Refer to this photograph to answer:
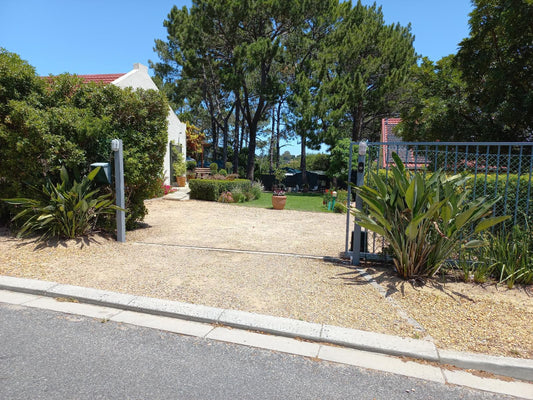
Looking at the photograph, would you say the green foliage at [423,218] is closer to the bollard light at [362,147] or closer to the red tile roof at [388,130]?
the bollard light at [362,147]

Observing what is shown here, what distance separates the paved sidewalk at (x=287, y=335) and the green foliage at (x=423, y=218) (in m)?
1.49

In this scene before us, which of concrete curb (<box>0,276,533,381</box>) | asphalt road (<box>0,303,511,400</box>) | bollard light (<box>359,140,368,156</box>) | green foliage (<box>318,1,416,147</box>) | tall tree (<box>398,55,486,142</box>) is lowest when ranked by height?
asphalt road (<box>0,303,511,400</box>)

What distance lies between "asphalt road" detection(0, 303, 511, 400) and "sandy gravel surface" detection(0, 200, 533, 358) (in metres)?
0.72

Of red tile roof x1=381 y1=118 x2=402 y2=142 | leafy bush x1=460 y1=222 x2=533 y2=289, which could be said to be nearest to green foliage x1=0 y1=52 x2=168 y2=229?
leafy bush x1=460 y1=222 x2=533 y2=289

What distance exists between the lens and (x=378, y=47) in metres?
22.6

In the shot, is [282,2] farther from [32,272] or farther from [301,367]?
[301,367]

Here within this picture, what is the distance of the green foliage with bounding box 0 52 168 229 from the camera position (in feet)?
19.0

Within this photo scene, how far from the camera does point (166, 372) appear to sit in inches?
105

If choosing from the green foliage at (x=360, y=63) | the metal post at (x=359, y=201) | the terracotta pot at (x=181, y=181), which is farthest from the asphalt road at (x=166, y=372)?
the green foliage at (x=360, y=63)

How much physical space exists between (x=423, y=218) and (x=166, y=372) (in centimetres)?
321

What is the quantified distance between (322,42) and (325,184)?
9953 millimetres

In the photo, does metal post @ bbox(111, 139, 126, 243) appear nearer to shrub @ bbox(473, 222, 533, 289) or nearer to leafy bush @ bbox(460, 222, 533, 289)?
leafy bush @ bbox(460, 222, 533, 289)

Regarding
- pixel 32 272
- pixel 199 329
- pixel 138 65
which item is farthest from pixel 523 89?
pixel 138 65

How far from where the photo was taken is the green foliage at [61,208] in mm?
5777
